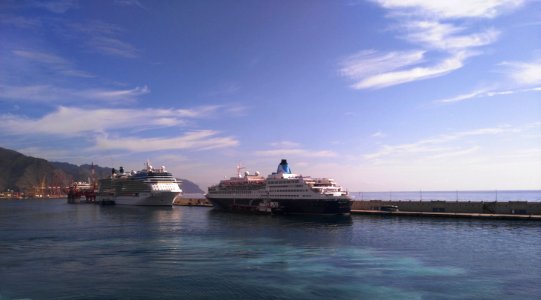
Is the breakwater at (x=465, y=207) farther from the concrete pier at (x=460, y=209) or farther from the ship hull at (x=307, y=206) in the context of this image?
the ship hull at (x=307, y=206)

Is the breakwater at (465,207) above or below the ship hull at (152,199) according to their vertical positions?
above

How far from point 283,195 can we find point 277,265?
203ft

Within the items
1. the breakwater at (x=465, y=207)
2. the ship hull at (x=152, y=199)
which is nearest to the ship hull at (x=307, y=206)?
the breakwater at (x=465, y=207)

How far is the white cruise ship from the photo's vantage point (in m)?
149

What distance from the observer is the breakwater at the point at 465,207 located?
256ft

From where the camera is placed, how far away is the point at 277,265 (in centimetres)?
3656

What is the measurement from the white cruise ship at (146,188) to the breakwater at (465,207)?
75.9 metres

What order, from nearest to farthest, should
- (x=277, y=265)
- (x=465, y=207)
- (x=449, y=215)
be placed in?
(x=277, y=265) → (x=449, y=215) → (x=465, y=207)

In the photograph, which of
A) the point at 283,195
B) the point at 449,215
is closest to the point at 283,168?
the point at 283,195

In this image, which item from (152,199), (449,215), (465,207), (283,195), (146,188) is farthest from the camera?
(146,188)

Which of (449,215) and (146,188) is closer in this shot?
(449,215)

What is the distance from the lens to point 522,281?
30.9 meters

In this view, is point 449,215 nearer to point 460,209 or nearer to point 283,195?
point 460,209

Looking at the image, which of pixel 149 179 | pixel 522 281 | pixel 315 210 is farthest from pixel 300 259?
pixel 149 179
